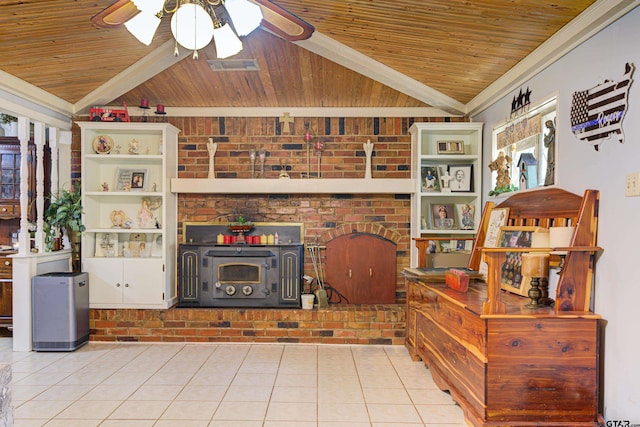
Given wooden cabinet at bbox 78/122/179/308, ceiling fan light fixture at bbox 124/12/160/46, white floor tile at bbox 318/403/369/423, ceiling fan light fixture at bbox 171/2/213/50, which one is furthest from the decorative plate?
white floor tile at bbox 318/403/369/423

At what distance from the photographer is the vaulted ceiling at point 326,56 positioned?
2.74 meters

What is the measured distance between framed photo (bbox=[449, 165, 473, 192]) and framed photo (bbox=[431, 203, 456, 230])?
22 centimetres

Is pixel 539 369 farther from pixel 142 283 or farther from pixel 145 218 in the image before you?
pixel 145 218

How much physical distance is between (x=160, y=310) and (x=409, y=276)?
244 cm

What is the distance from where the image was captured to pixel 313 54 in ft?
13.3

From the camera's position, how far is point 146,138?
4820 millimetres

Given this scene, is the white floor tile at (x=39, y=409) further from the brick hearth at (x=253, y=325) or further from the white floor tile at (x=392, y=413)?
the white floor tile at (x=392, y=413)

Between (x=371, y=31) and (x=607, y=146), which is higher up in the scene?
(x=371, y=31)

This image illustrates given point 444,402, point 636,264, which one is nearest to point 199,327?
point 444,402

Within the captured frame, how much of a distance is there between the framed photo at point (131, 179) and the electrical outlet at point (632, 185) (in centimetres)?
423

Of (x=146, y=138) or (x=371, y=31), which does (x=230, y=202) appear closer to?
(x=146, y=138)

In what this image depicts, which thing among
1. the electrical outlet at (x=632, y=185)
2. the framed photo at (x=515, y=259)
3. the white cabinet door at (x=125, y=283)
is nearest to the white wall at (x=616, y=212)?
the electrical outlet at (x=632, y=185)

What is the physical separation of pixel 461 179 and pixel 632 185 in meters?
2.35

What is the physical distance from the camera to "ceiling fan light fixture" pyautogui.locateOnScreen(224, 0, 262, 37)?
209cm
